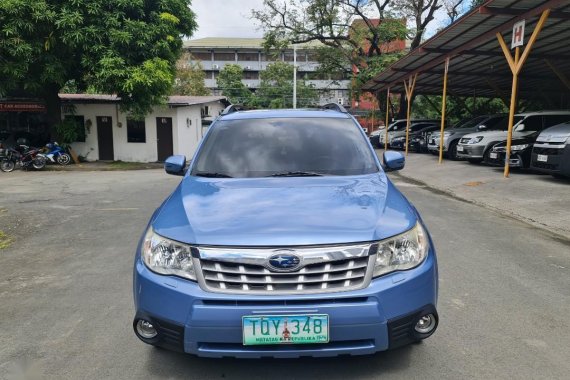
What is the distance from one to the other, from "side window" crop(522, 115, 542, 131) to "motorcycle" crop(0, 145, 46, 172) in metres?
17.3

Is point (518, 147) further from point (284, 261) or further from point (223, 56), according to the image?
point (223, 56)

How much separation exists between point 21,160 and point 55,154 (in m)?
1.65

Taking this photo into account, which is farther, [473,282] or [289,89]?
[289,89]

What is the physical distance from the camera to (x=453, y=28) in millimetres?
13234

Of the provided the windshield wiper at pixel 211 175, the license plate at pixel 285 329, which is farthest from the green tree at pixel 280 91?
the license plate at pixel 285 329

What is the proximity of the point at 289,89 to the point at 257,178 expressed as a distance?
188ft

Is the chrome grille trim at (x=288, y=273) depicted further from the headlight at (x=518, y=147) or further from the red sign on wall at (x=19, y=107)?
the red sign on wall at (x=19, y=107)

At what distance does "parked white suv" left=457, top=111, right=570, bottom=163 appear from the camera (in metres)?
14.1

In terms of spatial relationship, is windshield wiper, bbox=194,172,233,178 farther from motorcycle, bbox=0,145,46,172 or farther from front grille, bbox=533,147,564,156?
motorcycle, bbox=0,145,46,172

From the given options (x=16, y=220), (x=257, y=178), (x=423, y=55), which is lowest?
(x=16, y=220)

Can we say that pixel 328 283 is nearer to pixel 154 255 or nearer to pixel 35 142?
pixel 154 255

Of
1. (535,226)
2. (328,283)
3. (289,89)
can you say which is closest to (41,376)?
(328,283)

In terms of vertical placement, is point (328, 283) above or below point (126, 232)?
above

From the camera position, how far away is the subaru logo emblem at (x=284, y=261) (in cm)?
259
